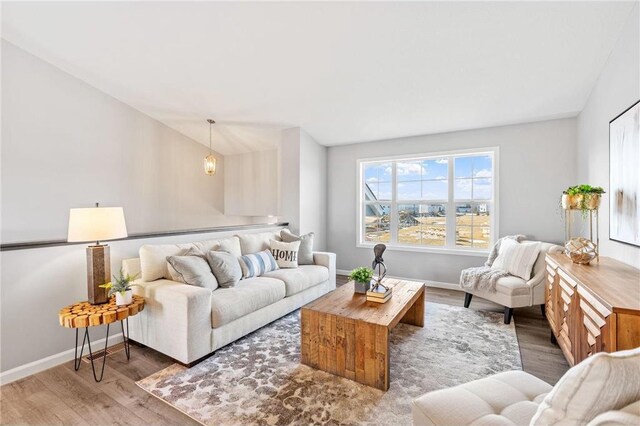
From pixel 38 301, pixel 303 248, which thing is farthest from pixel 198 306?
pixel 303 248

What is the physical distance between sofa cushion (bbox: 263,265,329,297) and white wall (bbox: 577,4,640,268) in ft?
9.65

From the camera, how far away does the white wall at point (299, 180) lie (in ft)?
15.5

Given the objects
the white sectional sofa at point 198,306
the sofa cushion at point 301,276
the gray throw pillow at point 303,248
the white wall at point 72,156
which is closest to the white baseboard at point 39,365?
the white sectional sofa at point 198,306

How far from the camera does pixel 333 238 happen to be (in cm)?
546

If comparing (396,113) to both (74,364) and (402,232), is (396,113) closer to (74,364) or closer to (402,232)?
(402,232)

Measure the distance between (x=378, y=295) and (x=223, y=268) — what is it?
1.51m

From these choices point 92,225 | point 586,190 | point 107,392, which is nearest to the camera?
point 107,392

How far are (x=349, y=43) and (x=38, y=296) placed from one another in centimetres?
347

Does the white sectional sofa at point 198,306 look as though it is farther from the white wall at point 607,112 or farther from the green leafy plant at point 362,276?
the white wall at point 607,112

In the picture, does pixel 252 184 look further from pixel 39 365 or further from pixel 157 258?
pixel 39 365

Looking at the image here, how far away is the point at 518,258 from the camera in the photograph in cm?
338

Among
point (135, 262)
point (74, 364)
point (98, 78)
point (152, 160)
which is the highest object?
point (98, 78)

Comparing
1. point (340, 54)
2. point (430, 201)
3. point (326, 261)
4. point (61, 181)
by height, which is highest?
point (340, 54)

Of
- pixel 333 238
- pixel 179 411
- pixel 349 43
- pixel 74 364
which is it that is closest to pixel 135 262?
pixel 74 364
